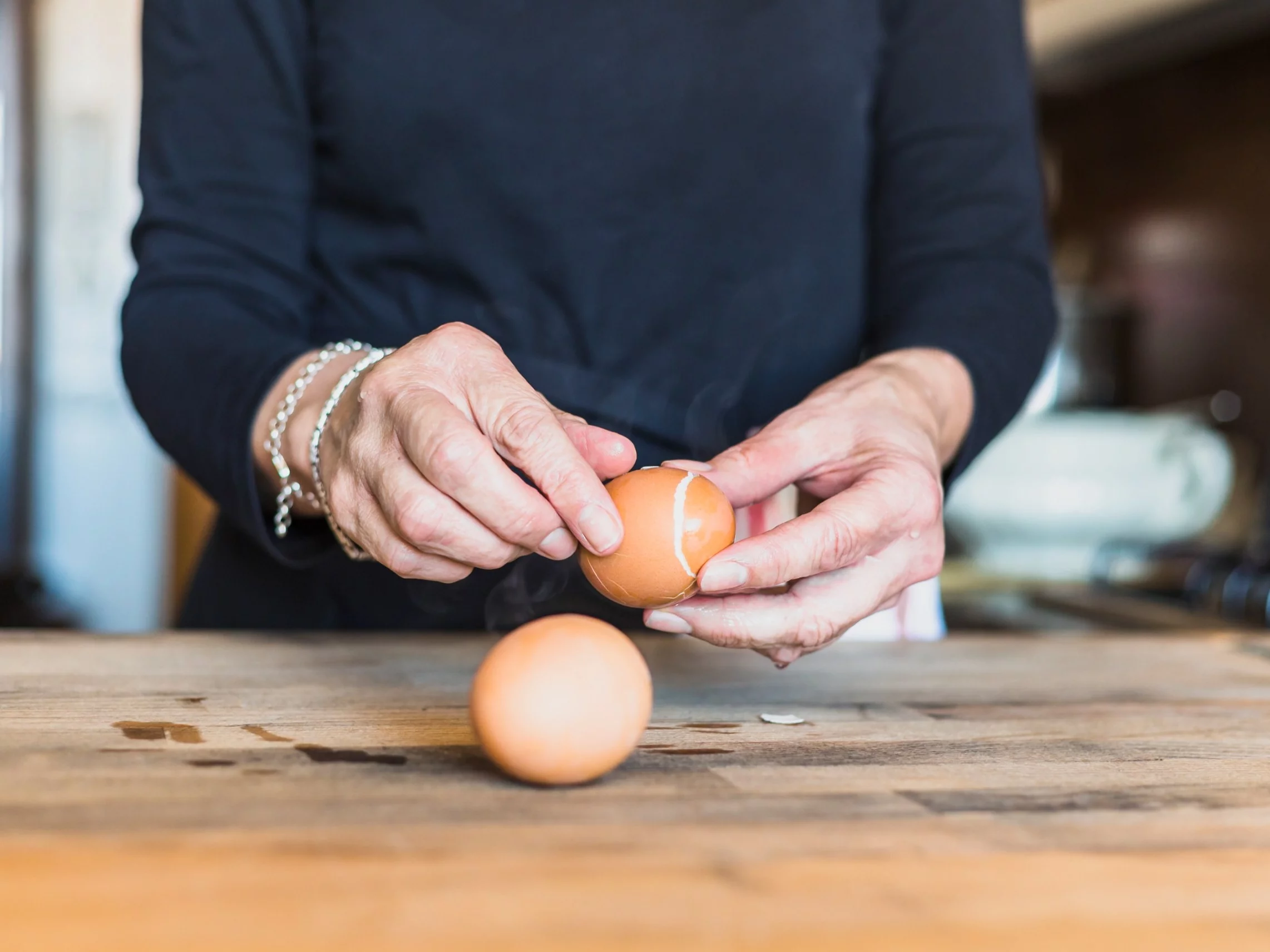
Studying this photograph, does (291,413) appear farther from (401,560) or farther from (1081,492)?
(1081,492)

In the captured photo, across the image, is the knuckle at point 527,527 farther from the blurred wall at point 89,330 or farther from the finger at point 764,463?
the blurred wall at point 89,330

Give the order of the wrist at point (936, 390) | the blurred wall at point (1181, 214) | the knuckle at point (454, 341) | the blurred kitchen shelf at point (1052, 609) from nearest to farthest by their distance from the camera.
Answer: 1. the knuckle at point (454, 341)
2. the wrist at point (936, 390)
3. the blurred kitchen shelf at point (1052, 609)
4. the blurred wall at point (1181, 214)

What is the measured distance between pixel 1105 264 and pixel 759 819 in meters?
5.52

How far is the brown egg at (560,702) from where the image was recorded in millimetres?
599

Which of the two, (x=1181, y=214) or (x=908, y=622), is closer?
(x=908, y=622)

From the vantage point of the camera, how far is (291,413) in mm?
838

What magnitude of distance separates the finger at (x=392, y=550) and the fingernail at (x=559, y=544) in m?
0.06

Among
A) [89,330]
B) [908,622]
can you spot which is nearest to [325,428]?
[908,622]

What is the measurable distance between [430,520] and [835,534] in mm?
265

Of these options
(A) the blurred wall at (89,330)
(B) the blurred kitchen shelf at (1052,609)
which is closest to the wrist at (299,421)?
(B) the blurred kitchen shelf at (1052,609)

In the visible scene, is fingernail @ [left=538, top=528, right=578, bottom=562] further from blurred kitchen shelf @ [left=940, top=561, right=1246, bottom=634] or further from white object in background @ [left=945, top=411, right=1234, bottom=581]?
white object in background @ [left=945, top=411, right=1234, bottom=581]

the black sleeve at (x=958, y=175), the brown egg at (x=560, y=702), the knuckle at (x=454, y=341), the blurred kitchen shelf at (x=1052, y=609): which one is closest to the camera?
the brown egg at (x=560, y=702)

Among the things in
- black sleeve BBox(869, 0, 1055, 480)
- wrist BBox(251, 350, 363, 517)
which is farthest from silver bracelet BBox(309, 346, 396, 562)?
black sleeve BBox(869, 0, 1055, 480)

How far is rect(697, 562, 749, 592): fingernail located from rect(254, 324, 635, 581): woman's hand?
6 centimetres
